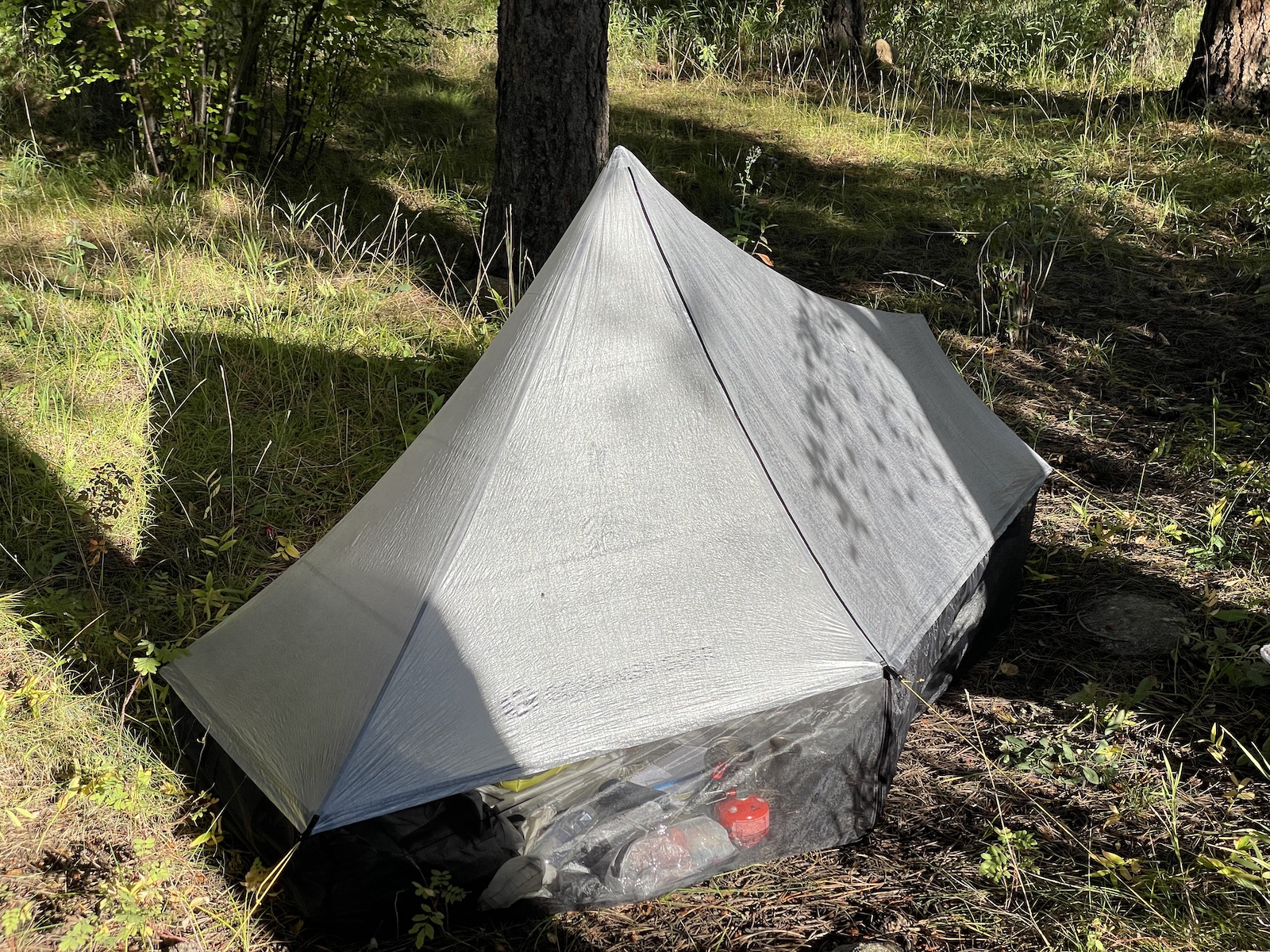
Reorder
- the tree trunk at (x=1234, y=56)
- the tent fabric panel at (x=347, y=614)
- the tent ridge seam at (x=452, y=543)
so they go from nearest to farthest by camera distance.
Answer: the tent ridge seam at (x=452, y=543)
the tent fabric panel at (x=347, y=614)
the tree trunk at (x=1234, y=56)

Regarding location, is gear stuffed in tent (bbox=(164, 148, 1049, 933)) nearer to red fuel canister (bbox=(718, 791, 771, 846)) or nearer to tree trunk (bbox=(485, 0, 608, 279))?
red fuel canister (bbox=(718, 791, 771, 846))

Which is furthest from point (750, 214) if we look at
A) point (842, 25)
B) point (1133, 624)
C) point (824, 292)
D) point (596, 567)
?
point (842, 25)

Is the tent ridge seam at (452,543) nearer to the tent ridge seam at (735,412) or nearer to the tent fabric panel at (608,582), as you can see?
the tent fabric panel at (608,582)

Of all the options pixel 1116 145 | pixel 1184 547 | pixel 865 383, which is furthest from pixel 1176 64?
pixel 865 383

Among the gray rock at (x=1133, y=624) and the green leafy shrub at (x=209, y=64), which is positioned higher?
the green leafy shrub at (x=209, y=64)

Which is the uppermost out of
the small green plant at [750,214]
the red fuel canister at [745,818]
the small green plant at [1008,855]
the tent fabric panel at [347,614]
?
the small green plant at [750,214]

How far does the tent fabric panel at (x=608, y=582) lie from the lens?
2.22m

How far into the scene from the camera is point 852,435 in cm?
281

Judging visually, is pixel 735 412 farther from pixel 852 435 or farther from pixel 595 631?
pixel 595 631

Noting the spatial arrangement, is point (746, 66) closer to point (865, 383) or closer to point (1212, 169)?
point (1212, 169)

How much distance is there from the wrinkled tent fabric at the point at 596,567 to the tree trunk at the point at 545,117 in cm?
229

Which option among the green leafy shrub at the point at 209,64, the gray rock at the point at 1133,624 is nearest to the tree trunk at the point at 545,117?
the green leafy shrub at the point at 209,64

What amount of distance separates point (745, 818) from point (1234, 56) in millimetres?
7210

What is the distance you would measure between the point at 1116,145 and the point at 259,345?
5957 millimetres
